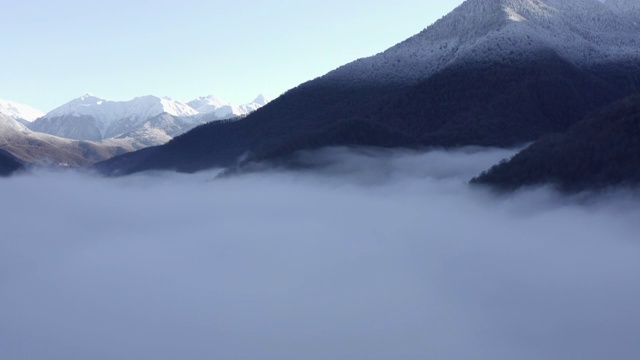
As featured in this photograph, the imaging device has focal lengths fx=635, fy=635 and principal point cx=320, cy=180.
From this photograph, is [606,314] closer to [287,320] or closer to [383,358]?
[383,358]

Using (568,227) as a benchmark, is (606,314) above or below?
below

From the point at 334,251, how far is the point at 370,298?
118 feet

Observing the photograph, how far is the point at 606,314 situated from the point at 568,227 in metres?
26.4

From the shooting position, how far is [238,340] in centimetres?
14088

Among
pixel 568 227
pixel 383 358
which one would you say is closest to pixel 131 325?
pixel 383 358

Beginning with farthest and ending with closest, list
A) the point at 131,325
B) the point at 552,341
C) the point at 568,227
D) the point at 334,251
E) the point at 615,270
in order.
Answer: the point at 334,251
the point at 131,325
the point at 568,227
the point at 615,270
the point at 552,341

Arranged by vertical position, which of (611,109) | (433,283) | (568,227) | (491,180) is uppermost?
(611,109)

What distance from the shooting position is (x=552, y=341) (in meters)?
Result: 115

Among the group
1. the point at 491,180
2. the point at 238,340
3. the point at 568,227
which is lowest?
the point at 238,340

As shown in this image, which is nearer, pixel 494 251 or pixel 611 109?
pixel 611 109

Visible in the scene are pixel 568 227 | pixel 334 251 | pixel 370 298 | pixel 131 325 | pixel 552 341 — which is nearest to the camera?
pixel 552 341

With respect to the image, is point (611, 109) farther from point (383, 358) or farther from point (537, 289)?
point (383, 358)

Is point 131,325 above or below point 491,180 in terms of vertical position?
below

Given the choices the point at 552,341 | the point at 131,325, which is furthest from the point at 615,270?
the point at 131,325
